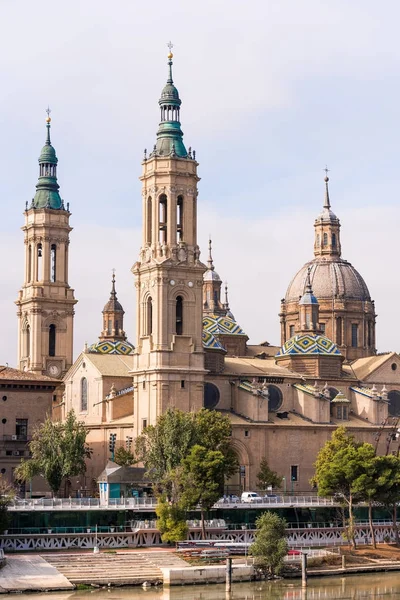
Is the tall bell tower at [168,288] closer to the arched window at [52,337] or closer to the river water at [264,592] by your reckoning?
the arched window at [52,337]

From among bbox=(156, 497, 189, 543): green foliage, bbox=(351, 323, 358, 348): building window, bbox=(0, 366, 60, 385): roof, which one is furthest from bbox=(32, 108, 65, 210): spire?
bbox=(156, 497, 189, 543): green foliage

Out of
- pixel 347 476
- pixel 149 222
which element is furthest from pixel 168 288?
pixel 347 476

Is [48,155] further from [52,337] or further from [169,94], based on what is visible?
[169,94]

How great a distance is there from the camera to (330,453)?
9994cm

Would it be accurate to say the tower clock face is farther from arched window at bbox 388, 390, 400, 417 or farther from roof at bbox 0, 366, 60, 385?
arched window at bbox 388, 390, 400, 417

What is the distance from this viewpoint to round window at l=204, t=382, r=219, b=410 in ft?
363

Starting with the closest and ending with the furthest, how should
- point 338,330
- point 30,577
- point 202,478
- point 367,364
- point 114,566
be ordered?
point 30,577, point 114,566, point 202,478, point 367,364, point 338,330

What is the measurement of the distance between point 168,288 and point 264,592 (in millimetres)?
35184

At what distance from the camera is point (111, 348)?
423ft

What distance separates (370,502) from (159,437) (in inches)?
618

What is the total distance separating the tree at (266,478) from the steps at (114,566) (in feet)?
74.2

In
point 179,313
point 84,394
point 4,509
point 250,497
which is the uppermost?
point 179,313

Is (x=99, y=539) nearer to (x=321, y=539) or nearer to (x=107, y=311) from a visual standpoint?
(x=321, y=539)

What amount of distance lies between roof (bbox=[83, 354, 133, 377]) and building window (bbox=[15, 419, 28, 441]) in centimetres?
770
